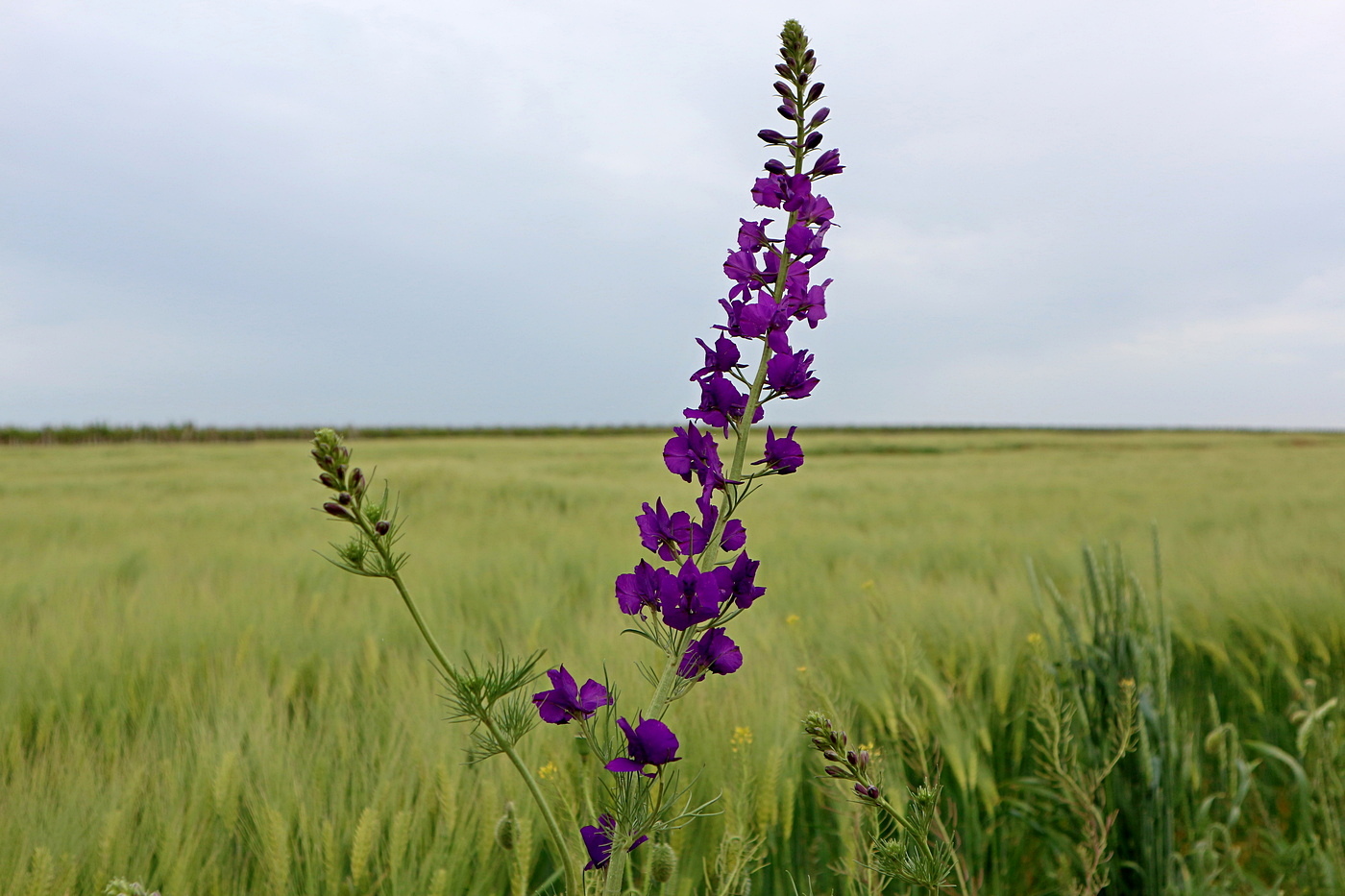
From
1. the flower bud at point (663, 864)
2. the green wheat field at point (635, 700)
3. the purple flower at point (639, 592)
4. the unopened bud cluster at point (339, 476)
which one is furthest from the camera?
the green wheat field at point (635, 700)

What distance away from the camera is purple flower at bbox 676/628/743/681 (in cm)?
74

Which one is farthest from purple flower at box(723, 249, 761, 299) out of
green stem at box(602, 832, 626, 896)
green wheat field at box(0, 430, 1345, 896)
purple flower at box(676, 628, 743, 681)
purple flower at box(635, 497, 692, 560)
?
green wheat field at box(0, 430, 1345, 896)

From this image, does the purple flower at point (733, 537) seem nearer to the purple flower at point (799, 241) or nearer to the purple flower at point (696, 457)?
the purple flower at point (696, 457)

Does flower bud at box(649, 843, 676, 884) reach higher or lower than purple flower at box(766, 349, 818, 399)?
lower

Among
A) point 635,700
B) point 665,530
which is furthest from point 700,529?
point 635,700

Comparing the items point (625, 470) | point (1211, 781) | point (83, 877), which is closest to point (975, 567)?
point (1211, 781)

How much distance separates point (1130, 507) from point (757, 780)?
7.19 metres

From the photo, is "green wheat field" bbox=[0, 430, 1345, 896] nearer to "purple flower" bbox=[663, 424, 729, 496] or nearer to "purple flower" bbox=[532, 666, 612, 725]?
"purple flower" bbox=[532, 666, 612, 725]

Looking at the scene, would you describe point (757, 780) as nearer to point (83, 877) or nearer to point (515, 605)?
point (83, 877)

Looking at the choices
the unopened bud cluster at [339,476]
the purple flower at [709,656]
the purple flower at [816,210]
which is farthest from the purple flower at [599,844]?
the purple flower at [816,210]

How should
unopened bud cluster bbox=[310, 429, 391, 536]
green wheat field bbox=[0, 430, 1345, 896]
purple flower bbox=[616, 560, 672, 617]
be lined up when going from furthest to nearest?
green wheat field bbox=[0, 430, 1345, 896], purple flower bbox=[616, 560, 672, 617], unopened bud cluster bbox=[310, 429, 391, 536]

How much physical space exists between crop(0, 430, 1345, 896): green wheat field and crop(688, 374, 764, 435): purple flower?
0.58m

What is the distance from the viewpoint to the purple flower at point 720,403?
758 mm

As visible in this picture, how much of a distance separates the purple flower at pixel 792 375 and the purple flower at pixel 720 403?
3 centimetres
